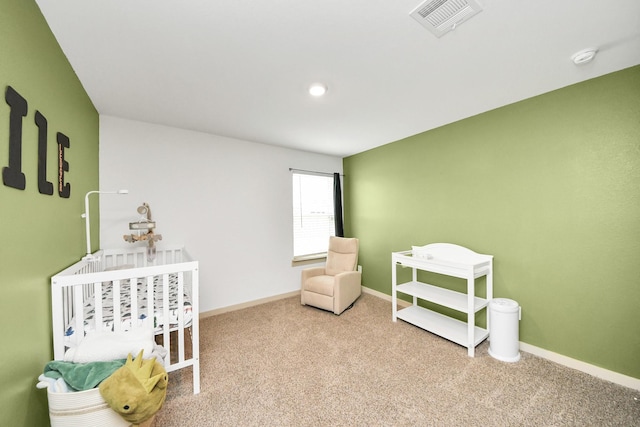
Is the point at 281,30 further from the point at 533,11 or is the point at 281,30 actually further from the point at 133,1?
the point at 533,11

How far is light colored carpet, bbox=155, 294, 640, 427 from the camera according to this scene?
1.56 m

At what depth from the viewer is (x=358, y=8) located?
126 cm

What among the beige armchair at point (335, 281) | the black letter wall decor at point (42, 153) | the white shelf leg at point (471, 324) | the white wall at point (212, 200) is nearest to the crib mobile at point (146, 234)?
the white wall at point (212, 200)

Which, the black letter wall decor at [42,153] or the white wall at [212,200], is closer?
the black letter wall decor at [42,153]

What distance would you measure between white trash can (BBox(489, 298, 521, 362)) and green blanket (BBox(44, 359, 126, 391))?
2764 mm

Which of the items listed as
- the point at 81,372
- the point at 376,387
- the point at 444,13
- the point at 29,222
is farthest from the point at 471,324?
the point at 29,222

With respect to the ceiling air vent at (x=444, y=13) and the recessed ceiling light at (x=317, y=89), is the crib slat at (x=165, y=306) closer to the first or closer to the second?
the recessed ceiling light at (x=317, y=89)

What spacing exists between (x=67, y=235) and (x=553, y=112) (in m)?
3.93

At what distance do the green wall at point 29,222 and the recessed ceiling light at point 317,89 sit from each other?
1582 millimetres

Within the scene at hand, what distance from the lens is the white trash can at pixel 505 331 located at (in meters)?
2.13

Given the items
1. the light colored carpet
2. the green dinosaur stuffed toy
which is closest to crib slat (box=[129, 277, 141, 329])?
the green dinosaur stuffed toy

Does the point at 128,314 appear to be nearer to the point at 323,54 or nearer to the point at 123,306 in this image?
the point at 123,306

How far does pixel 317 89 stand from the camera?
2.05 meters

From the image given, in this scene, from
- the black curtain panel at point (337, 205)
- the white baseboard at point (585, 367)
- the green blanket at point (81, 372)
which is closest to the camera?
the green blanket at point (81, 372)
